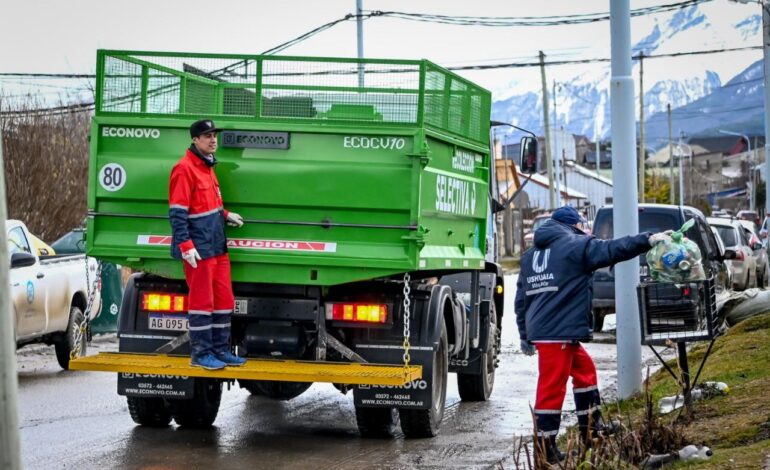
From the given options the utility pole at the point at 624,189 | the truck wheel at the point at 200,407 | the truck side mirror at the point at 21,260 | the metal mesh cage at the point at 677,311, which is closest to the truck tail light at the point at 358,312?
the truck wheel at the point at 200,407

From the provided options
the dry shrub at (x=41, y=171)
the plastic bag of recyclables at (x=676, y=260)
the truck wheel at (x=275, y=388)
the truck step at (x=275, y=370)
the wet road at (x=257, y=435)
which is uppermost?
the dry shrub at (x=41, y=171)

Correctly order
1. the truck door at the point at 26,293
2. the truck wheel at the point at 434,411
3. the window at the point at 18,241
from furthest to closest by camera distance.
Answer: the window at the point at 18,241 → the truck door at the point at 26,293 → the truck wheel at the point at 434,411

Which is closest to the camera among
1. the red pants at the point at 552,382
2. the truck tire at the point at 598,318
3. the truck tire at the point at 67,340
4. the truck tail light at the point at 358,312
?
the red pants at the point at 552,382

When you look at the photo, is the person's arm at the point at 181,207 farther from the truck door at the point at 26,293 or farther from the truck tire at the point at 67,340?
the truck tire at the point at 67,340

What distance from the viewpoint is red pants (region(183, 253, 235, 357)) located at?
10.1 meters

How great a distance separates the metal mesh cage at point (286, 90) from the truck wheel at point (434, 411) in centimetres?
178

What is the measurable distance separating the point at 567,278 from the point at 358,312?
2038 mm

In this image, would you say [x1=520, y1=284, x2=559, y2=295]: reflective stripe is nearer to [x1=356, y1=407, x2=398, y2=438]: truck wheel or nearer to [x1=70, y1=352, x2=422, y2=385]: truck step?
[x1=70, y1=352, x2=422, y2=385]: truck step

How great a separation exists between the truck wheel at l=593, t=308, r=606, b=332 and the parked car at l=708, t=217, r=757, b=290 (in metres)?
8.09

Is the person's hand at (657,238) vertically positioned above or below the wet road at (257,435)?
above

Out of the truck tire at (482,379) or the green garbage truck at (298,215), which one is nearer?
the green garbage truck at (298,215)

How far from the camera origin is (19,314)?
50.7 ft

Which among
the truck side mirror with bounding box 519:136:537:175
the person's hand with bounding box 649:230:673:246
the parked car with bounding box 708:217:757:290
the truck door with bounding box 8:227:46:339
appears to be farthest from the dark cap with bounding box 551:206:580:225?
the parked car with bounding box 708:217:757:290

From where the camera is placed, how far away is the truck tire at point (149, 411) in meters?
11.2
